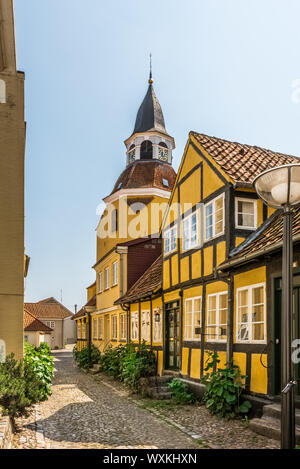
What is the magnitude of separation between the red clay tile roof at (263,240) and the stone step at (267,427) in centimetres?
267

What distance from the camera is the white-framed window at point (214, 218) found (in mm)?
10367

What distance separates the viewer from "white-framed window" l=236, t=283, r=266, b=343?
27.9 ft

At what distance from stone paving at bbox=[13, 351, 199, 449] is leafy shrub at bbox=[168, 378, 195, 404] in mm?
972

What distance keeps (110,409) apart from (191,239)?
4593 millimetres

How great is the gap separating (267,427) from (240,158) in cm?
670

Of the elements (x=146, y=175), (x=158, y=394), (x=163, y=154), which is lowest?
(x=158, y=394)

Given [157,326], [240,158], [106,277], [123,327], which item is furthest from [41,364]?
[106,277]

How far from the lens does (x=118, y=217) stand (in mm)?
22688

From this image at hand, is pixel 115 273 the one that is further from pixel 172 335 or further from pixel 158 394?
pixel 158 394

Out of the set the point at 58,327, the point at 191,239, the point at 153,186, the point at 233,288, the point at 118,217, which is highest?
the point at 153,186

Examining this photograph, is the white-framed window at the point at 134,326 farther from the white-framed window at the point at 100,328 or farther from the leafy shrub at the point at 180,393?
the white-framed window at the point at 100,328

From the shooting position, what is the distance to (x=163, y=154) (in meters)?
26.5

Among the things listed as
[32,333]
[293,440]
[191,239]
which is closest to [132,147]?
[191,239]

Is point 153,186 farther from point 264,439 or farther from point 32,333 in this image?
point 32,333
